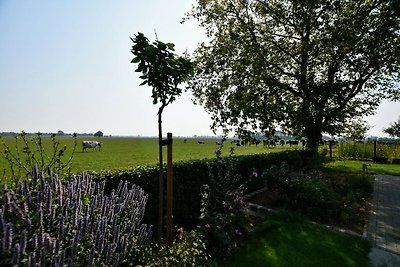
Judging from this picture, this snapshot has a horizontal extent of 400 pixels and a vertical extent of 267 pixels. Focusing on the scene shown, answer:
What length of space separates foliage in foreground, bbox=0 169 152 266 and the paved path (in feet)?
14.9

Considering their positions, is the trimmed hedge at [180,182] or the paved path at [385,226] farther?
the trimmed hedge at [180,182]

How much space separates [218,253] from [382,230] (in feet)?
13.4

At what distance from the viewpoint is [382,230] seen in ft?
21.2

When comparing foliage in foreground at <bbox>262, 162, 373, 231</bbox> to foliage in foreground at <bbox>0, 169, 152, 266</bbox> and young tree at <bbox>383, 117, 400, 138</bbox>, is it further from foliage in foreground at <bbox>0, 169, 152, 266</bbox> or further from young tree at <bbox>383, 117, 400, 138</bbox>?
young tree at <bbox>383, 117, 400, 138</bbox>

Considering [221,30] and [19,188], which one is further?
[221,30]

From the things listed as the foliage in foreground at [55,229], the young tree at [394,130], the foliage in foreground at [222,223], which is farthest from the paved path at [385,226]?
the young tree at [394,130]

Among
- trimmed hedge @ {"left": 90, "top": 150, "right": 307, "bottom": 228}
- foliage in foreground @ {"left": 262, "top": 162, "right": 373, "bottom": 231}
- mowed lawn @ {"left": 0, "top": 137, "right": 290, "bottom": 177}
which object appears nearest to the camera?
trimmed hedge @ {"left": 90, "top": 150, "right": 307, "bottom": 228}

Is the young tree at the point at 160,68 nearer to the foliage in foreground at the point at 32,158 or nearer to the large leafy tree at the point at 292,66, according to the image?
the foliage in foreground at the point at 32,158

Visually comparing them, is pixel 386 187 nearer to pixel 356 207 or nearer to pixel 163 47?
pixel 356 207

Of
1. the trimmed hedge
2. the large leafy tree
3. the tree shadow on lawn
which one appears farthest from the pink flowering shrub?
the large leafy tree

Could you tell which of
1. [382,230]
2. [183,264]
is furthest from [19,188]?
[382,230]

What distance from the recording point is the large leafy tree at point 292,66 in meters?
13.4

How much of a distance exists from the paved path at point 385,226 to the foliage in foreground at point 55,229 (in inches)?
178

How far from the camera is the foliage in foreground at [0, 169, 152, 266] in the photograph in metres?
2.02
